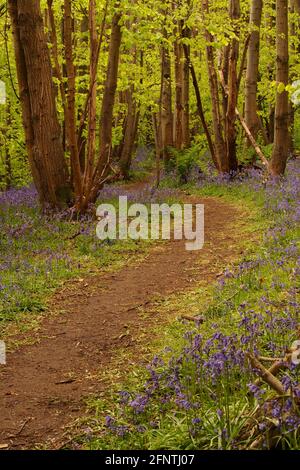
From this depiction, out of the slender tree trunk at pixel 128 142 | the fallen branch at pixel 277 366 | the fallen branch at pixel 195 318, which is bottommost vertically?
the fallen branch at pixel 195 318

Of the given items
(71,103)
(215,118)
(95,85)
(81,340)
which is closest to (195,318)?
(81,340)

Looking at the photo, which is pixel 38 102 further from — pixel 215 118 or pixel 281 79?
pixel 215 118

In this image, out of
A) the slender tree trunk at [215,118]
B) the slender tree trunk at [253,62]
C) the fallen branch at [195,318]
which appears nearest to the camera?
the fallen branch at [195,318]

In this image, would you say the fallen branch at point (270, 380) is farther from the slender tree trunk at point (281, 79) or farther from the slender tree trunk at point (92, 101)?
the slender tree trunk at point (281, 79)

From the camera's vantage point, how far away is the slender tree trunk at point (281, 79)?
13.9 m

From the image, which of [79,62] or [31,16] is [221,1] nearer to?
[79,62]

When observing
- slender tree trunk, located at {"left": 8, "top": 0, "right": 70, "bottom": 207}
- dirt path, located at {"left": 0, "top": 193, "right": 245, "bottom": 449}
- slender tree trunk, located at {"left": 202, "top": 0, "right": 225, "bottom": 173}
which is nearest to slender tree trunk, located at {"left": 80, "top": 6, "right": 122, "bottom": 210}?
slender tree trunk, located at {"left": 8, "top": 0, "right": 70, "bottom": 207}

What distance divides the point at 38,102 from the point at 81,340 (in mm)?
7145

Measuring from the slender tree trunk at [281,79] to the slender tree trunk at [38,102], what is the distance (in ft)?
18.6

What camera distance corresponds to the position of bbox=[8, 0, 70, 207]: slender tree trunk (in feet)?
38.0

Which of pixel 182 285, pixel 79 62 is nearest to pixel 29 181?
pixel 79 62

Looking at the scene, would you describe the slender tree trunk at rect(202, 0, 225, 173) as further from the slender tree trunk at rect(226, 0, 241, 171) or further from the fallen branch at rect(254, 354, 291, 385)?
the fallen branch at rect(254, 354, 291, 385)

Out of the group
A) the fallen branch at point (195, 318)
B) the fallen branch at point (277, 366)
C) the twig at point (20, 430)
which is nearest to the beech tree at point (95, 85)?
the fallen branch at point (195, 318)

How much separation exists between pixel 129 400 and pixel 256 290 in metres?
2.68
